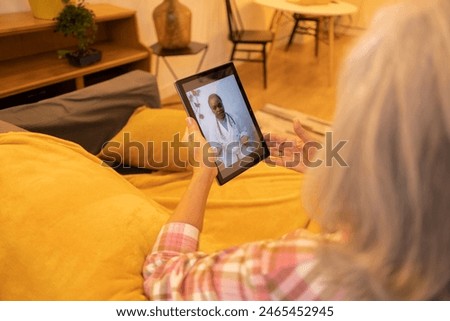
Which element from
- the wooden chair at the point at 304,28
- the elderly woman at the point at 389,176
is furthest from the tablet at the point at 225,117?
the wooden chair at the point at 304,28

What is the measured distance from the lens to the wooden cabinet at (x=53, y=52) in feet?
6.80

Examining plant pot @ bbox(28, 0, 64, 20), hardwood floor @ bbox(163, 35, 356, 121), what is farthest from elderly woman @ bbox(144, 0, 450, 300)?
hardwood floor @ bbox(163, 35, 356, 121)

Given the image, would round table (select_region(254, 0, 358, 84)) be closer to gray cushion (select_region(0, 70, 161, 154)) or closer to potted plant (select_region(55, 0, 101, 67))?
potted plant (select_region(55, 0, 101, 67))

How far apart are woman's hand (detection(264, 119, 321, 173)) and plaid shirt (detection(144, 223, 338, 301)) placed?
1.67 ft

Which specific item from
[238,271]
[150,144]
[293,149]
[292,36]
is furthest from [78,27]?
[292,36]

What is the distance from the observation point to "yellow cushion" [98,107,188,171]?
5.40ft

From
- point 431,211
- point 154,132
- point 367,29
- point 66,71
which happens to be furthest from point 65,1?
point 431,211

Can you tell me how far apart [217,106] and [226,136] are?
89 mm

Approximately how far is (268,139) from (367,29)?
31.6 inches

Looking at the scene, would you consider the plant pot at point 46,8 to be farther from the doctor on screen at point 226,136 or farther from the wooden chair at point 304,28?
the wooden chair at point 304,28

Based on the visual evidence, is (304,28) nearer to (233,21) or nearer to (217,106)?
(233,21)

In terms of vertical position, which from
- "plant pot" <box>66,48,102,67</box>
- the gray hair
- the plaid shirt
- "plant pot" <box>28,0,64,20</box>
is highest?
"plant pot" <box>28,0,64,20</box>

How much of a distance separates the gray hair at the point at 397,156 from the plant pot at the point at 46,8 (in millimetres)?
2040
